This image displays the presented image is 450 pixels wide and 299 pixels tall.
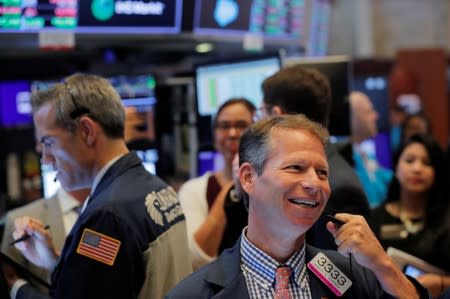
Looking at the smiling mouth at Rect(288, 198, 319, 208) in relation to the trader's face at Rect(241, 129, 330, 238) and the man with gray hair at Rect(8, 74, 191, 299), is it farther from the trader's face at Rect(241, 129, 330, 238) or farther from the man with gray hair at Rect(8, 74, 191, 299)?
the man with gray hair at Rect(8, 74, 191, 299)

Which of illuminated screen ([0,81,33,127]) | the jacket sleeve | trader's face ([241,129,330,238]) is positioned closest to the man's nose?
trader's face ([241,129,330,238])

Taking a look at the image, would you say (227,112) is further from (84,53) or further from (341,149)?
(84,53)

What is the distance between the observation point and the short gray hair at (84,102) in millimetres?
2344

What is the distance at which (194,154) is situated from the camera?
14.0ft

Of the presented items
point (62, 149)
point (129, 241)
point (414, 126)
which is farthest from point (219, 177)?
point (414, 126)

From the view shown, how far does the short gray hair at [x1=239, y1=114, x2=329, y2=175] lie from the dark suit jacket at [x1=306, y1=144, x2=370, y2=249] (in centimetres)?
40

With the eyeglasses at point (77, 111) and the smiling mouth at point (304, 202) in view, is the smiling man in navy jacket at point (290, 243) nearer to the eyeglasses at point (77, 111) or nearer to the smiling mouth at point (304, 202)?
the smiling mouth at point (304, 202)

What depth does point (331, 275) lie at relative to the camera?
187 cm

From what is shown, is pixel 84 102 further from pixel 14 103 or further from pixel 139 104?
pixel 14 103

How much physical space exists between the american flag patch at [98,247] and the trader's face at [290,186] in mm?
468

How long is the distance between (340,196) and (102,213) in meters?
0.80

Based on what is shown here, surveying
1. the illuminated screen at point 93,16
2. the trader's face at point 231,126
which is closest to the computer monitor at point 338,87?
the trader's face at point 231,126

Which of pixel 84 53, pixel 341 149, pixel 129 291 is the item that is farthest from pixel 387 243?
pixel 84 53

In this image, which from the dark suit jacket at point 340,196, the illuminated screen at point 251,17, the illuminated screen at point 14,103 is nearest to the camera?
the dark suit jacket at point 340,196
